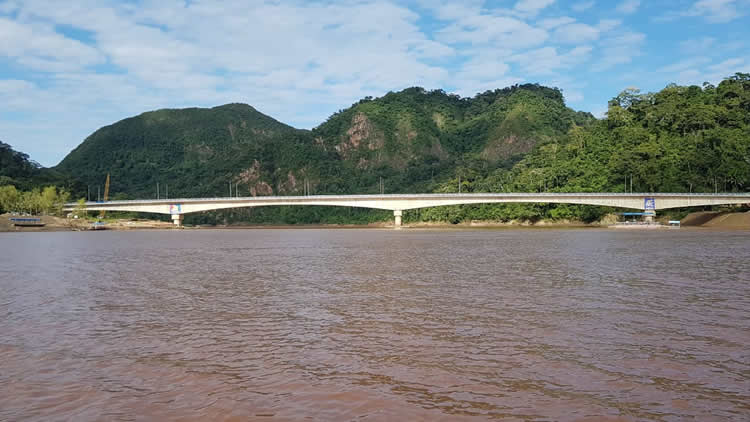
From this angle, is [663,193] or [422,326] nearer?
[422,326]

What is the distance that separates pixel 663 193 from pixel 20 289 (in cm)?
9323

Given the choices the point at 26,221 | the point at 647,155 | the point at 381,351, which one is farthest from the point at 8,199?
the point at 381,351

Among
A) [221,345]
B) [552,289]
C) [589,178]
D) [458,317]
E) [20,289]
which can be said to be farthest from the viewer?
[589,178]

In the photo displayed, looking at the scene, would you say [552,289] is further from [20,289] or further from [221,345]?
[20,289]

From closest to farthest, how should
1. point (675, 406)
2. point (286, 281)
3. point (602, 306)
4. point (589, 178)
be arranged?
point (675, 406) < point (602, 306) < point (286, 281) < point (589, 178)

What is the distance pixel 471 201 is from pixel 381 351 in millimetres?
88568

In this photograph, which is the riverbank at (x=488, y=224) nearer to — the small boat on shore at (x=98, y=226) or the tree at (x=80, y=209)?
the small boat on shore at (x=98, y=226)

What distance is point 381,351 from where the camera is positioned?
9.15 m

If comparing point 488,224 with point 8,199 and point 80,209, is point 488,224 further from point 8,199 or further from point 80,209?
point 8,199

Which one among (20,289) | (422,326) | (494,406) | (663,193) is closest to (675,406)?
(494,406)

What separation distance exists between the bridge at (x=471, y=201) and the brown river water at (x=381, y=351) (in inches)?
2970

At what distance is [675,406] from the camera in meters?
6.38

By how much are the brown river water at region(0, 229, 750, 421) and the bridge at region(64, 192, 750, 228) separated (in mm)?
75436

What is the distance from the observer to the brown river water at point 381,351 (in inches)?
257
